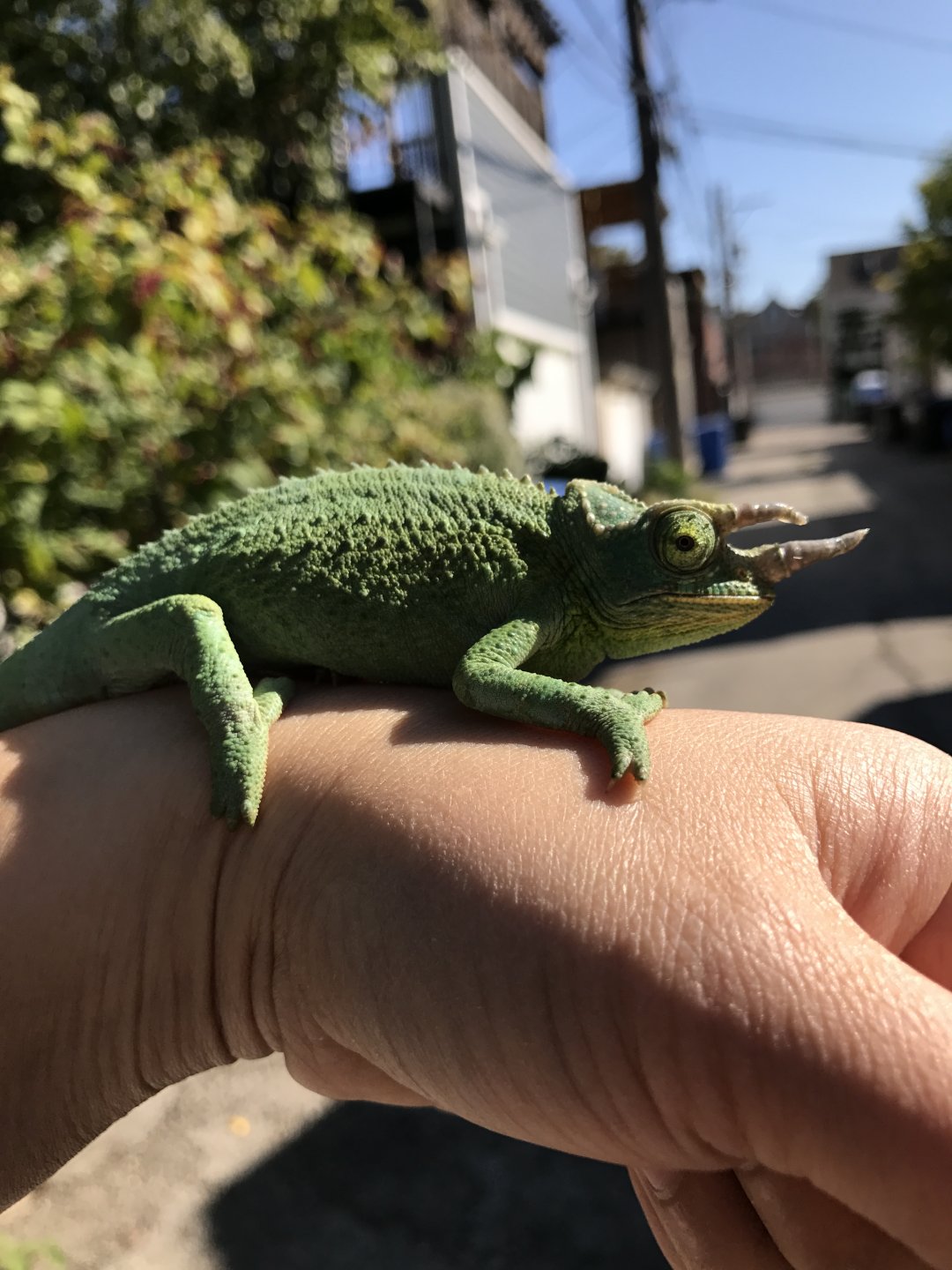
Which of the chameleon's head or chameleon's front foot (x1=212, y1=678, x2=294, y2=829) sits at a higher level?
the chameleon's head

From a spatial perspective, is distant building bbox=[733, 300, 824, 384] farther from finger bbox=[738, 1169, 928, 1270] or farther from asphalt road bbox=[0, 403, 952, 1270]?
finger bbox=[738, 1169, 928, 1270]

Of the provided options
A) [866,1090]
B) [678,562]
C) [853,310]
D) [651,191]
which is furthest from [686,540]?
[853,310]

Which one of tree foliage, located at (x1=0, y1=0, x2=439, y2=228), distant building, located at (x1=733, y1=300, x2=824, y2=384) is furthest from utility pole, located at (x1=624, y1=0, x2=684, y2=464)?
distant building, located at (x1=733, y1=300, x2=824, y2=384)

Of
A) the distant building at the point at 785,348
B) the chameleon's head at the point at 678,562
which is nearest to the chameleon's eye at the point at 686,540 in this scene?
the chameleon's head at the point at 678,562

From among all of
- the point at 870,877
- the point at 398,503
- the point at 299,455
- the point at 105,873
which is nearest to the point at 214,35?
the point at 299,455

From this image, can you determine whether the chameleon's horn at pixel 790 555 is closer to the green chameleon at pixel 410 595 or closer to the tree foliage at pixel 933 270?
the green chameleon at pixel 410 595

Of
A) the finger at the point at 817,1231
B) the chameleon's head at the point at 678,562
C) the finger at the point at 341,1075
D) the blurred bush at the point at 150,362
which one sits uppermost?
the blurred bush at the point at 150,362

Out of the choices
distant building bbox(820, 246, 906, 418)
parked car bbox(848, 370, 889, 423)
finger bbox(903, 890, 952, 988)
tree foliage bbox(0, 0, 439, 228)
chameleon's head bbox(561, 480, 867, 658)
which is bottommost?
finger bbox(903, 890, 952, 988)
